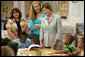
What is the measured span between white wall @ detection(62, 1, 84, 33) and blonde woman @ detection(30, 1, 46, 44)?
251cm

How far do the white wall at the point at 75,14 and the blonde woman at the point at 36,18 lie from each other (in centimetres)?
251

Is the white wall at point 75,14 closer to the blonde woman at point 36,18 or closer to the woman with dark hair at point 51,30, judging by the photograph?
the blonde woman at point 36,18

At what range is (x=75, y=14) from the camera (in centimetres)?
546

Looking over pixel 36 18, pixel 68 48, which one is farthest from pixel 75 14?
pixel 68 48

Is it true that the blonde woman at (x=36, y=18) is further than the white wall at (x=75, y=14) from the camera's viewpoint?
No

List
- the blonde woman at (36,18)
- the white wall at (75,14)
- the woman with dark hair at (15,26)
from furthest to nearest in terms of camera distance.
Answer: the white wall at (75,14) < the woman with dark hair at (15,26) < the blonde woman at (36,18)

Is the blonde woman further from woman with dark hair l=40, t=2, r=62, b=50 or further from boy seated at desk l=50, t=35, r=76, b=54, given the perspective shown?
boy seated at desk l=50, t=35, r=76, b=54

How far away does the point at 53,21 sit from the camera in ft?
9.09

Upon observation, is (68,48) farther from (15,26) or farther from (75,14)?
(75,14)

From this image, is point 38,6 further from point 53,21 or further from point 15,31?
point 15,31

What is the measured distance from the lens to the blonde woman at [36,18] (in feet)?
9.75

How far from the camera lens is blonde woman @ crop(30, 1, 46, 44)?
2973 millimetres

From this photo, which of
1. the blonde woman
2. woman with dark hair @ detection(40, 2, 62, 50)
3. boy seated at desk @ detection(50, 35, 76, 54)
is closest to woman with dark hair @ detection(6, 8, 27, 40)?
the blonde woman

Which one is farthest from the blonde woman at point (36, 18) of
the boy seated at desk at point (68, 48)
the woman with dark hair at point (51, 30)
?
the boy seated at desk at point (68, 48)
